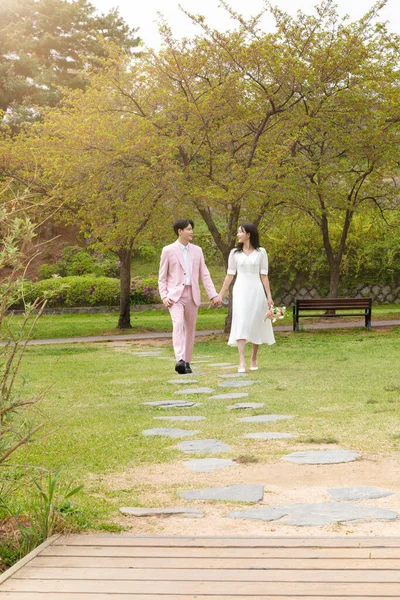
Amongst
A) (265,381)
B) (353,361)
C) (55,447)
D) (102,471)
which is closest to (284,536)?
(102,471)

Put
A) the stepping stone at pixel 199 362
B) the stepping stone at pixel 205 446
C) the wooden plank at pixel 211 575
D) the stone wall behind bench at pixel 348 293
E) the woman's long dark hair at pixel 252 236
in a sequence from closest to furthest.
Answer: the wooden plank at pixel 211 575, the stepping stone at pixel 205 446, the woman's long dark hair at pixel 252 236, the stepping stone at pixel 199 362, the stone wall behind bench at pixel 348 293

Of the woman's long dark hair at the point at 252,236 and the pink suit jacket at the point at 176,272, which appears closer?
the pink suit jacket at the point at 176,272

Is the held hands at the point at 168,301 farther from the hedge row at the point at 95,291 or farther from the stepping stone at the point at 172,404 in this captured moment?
the hedge row at the point at 95,291

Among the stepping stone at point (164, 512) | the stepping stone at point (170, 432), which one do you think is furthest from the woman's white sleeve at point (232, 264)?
the stepping stone at point (164, 512)

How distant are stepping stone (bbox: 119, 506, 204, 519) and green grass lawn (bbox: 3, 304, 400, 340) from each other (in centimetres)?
1555

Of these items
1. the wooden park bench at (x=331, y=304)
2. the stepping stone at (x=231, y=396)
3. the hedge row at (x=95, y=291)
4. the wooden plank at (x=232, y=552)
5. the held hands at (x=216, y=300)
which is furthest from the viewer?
the hedge row at (x=95, y=291)

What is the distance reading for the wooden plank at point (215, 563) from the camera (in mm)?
3715

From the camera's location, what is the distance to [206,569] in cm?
372

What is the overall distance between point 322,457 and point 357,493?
43.7 inches

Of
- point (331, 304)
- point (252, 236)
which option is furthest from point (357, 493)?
point (331, 304)

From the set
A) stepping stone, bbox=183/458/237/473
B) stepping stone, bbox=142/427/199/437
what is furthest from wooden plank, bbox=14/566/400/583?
stepping stone, bbox=142/427/199/437

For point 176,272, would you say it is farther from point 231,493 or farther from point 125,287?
point 125,287

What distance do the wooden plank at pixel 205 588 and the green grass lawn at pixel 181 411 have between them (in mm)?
998

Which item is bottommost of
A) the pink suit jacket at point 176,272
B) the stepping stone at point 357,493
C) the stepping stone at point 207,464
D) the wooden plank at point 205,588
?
the stepping stone at point 207,464
